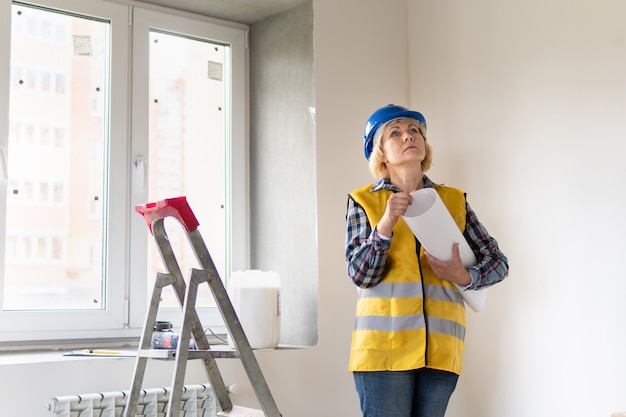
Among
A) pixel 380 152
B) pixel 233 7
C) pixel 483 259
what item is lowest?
pixel 483 259

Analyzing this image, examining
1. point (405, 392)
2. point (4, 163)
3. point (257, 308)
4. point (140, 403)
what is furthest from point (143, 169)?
point (405, 392)

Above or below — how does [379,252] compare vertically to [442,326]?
above

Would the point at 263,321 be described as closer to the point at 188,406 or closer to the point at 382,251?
the point at 188,406

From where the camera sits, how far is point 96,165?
258cm

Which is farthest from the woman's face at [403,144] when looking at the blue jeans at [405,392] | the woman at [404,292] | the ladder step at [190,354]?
the ladder step at [190,354]

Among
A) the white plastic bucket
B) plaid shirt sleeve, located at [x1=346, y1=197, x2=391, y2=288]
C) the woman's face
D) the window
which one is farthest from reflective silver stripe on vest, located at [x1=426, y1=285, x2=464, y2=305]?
the window

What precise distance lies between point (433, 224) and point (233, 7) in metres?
1.51

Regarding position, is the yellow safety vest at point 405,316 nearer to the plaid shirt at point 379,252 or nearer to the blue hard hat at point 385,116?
the plaid shirt at point 379,252

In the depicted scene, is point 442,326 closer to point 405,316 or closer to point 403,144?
point 405,316

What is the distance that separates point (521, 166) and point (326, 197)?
0.69 metres

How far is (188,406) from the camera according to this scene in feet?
7.29

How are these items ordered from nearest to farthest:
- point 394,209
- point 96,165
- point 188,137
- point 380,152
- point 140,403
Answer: point 394,209 → point 380,152 → point 140,403 → point 96,165 → point 188,137

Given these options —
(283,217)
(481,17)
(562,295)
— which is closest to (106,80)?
(283,217)

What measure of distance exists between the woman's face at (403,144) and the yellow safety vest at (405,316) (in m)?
0.11
